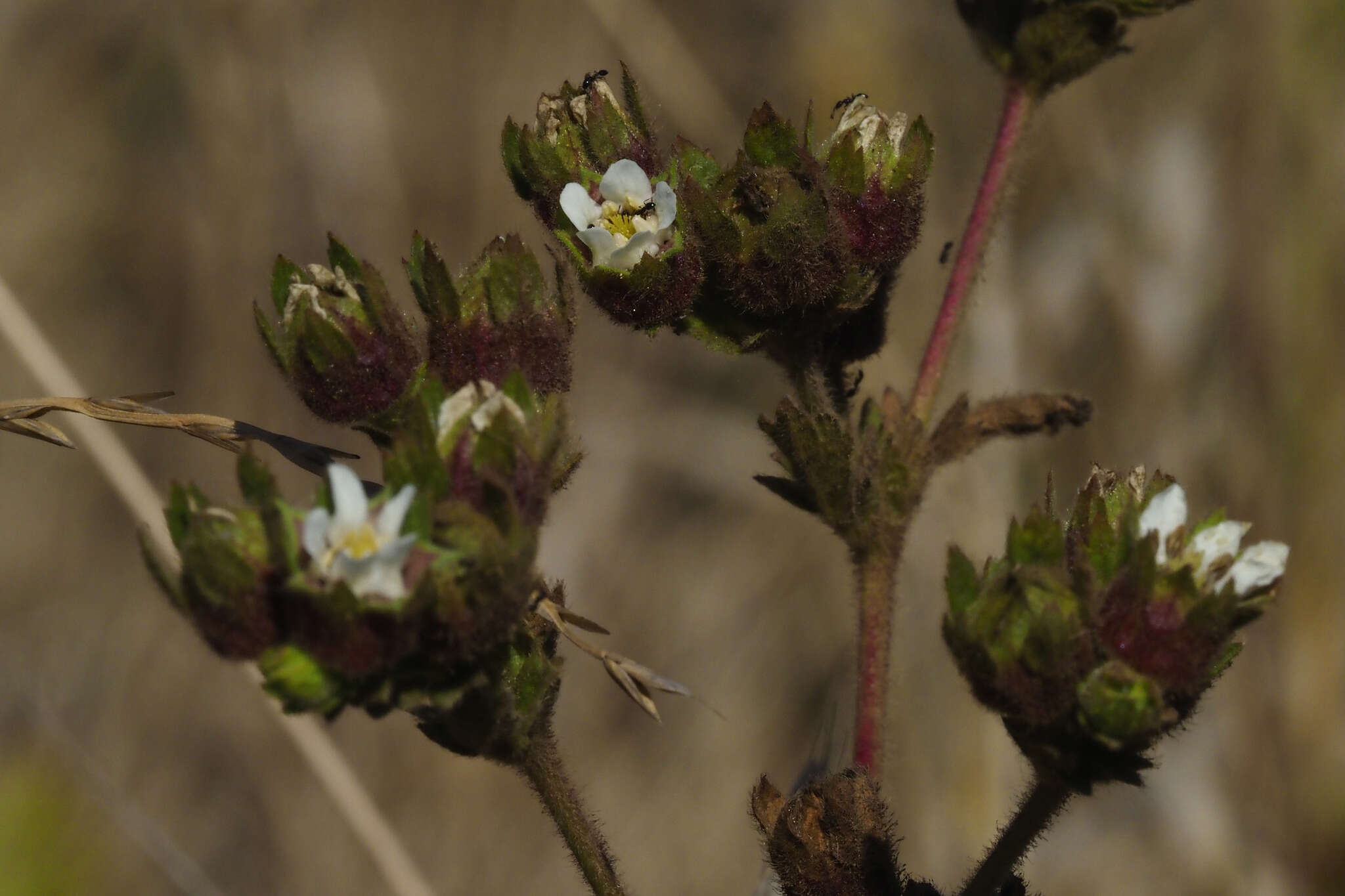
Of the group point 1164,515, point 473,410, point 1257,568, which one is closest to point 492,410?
point 473,410

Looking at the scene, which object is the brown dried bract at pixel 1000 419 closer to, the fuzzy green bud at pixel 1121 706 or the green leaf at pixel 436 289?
the fuzzy green bud at pixel 1121 706

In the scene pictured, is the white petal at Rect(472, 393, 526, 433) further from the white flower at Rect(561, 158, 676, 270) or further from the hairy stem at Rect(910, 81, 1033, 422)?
the hairy stem at Rect(910, 81, 1033, 422)

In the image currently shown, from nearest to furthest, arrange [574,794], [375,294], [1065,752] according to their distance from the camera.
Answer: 1. [1065,752]
2. [375,294]
3. [574,794]

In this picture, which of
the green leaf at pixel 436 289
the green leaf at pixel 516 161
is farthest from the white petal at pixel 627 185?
the green leaf at pixel 436 289

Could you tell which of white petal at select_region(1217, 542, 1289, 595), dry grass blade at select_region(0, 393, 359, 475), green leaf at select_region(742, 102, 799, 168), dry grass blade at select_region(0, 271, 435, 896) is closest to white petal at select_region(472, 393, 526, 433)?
dry grass blade at select_region(0, 393, 359, 475)

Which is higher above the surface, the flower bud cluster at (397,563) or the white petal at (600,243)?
the white petal at (600,243)

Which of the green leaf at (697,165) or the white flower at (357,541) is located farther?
the green leaf at (697,165)

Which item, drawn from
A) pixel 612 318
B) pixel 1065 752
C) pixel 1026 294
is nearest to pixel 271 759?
pixel 1026 294

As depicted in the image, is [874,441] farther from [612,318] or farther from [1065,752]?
[1065,752]
